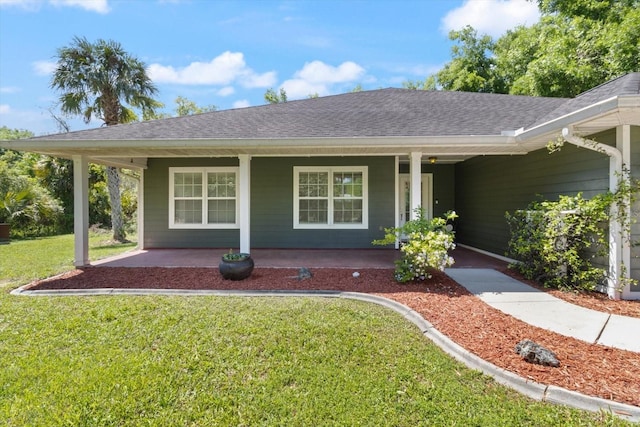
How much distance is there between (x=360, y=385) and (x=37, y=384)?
8.39ft

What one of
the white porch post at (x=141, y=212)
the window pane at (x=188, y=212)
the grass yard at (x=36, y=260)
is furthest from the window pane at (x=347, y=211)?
the grass yard at (x=36, y=260)

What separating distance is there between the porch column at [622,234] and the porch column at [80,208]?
889 centimetres

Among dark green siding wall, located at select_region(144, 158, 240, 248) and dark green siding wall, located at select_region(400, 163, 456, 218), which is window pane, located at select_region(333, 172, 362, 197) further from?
dark green siding wall, located at select_region(144, 158, 240, 248)

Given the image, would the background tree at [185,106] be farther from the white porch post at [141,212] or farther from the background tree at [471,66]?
the white porch post at [141,212]

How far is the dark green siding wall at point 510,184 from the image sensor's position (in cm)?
505

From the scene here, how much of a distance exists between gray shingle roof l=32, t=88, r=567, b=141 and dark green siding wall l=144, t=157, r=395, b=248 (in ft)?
4.82

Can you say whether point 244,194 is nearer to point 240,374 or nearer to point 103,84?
point 240,374

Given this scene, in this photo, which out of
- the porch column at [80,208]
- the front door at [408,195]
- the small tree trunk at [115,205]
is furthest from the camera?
the small tree trunk at [115,205]

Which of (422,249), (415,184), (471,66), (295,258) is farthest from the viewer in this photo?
(471,66)

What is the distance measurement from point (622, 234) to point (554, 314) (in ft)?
5.52

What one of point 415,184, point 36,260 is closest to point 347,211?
point 415,184

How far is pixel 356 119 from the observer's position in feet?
23.7

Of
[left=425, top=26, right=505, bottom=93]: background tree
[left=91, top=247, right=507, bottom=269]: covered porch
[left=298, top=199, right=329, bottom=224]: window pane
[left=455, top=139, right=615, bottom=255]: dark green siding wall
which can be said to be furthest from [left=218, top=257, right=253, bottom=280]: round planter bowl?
[left=425, top=26, right=505, bottom=93]: background tree

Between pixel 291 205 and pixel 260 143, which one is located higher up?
pixel 260 143
